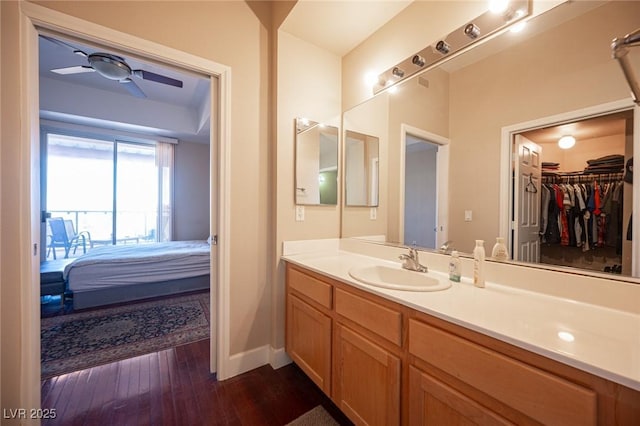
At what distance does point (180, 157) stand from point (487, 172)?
550 cm

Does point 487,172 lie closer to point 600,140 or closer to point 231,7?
point 600,140

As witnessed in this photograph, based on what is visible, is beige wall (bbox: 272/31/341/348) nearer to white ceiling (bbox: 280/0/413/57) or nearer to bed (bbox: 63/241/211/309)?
white ceiling (bbox: 280/0/413/57)

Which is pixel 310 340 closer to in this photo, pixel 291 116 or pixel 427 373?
pixel 427 373

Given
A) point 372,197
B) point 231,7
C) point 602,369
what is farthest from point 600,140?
point 231,7

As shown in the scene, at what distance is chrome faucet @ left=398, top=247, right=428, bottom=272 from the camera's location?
4.81 feet

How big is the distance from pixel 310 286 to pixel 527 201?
1.25 metres

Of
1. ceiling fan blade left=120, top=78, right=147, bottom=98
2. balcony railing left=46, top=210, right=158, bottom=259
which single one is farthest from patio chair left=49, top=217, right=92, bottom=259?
ceiling fan blade left=120, top=78, right=147, bottom=98

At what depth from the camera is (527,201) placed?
118 centimetres

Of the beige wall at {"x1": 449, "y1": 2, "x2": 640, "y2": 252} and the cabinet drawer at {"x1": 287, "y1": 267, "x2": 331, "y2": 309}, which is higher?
the beige wall at {"x1": 449, "y1": 2, "x2": 640, "y2": 252}

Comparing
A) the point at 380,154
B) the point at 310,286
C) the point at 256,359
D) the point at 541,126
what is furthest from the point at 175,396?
the point at 541,126

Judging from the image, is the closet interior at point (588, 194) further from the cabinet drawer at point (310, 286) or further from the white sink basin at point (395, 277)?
the cabinet drawer at point (310, 286)

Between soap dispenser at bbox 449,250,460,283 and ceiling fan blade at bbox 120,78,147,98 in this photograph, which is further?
ceiling fan blade at bbox 120,78,147,98

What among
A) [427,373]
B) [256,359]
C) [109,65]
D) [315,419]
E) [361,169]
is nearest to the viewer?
[427,373]

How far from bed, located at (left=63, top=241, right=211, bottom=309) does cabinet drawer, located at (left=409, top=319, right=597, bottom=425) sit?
333cm
